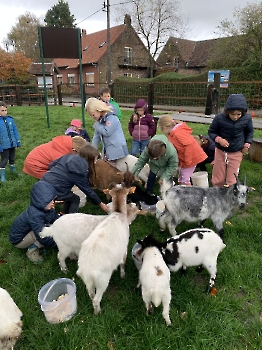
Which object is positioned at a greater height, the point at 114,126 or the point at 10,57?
the point at 10,57

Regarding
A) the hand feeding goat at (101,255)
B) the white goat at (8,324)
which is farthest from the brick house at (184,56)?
the white goat at (8,324)

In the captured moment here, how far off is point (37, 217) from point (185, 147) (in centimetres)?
282

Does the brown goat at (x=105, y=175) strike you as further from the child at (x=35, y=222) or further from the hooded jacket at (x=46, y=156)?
the child at (x=35, y=222)

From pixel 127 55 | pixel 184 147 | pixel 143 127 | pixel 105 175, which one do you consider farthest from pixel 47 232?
pixel 127 55

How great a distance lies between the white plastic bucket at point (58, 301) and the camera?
8.29 feet

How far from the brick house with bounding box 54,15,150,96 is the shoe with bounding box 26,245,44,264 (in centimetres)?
3370

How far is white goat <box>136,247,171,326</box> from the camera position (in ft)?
7.90

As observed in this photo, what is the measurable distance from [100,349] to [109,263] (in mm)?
769

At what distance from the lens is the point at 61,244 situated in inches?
119

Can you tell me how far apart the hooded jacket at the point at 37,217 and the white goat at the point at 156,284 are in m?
1.46

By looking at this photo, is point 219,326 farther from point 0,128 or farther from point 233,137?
point 0,128

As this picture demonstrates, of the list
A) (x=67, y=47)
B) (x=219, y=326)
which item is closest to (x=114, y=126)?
(x=219, y=326)

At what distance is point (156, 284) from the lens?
2398 mm

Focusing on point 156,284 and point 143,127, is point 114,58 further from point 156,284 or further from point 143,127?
point 156,284
